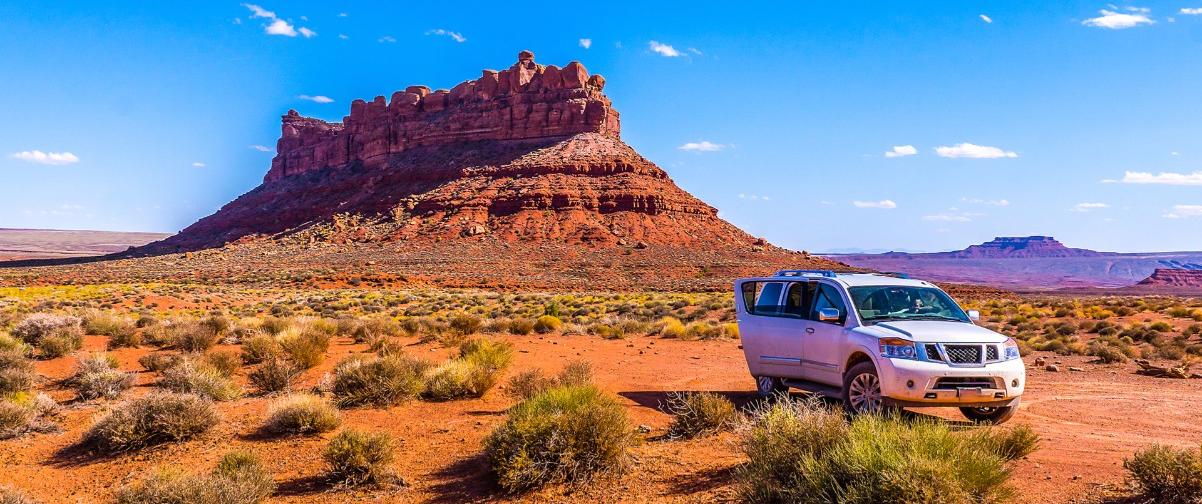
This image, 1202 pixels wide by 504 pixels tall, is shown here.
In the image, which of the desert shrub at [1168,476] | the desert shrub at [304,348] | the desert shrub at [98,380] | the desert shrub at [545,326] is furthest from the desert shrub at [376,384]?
the desert shrub at [545,326]

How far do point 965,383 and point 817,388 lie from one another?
1.78 m

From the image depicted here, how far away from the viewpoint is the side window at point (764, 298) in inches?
371

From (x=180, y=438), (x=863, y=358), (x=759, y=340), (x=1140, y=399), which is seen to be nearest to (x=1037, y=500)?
(x=863, y=358)

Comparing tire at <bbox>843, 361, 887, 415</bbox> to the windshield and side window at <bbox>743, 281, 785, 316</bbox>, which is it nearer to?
the windshield

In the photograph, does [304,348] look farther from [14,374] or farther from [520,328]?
[520,328]

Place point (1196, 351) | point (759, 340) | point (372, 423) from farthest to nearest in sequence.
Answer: point (1196, 351) < point (759, 340) < point (372, 423)

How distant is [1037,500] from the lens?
5.07 meters

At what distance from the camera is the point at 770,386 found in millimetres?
9391

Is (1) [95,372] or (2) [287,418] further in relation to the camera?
(1) [95,372]

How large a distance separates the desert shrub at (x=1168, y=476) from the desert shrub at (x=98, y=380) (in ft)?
39.7

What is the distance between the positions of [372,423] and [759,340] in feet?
17.0

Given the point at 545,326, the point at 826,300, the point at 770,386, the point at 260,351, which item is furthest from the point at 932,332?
the point at 545,326

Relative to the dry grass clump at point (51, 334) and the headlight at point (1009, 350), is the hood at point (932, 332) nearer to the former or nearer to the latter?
the headlight at point (1009, 350)

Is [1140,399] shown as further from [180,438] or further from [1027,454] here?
[180,438]
